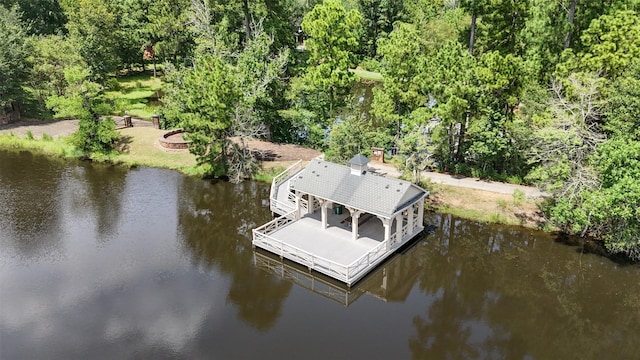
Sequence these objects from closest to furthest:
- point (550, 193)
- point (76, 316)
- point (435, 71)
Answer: point (76, 316)
point (550, 193)
point (435, 71)

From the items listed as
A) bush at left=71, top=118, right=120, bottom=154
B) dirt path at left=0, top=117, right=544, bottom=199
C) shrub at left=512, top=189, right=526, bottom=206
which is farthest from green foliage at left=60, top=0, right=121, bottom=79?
shrub at left=512, top=189, right=526, bottom=206

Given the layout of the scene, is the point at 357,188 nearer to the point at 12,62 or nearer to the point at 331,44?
the point at 331,44

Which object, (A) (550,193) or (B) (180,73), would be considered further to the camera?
(B) (180,73)

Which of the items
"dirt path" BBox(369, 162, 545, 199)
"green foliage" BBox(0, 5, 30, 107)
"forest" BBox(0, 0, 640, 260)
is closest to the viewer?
"forest" BBox(0, 0, 640, 260)

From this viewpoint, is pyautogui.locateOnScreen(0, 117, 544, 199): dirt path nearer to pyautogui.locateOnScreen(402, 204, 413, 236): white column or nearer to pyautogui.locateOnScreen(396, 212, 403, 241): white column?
pyautogui.locateOnScreen(402, 204, 413, 236): white column

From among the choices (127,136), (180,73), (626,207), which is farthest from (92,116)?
(626,207)

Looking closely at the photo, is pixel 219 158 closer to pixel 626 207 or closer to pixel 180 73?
pixel 180 73
